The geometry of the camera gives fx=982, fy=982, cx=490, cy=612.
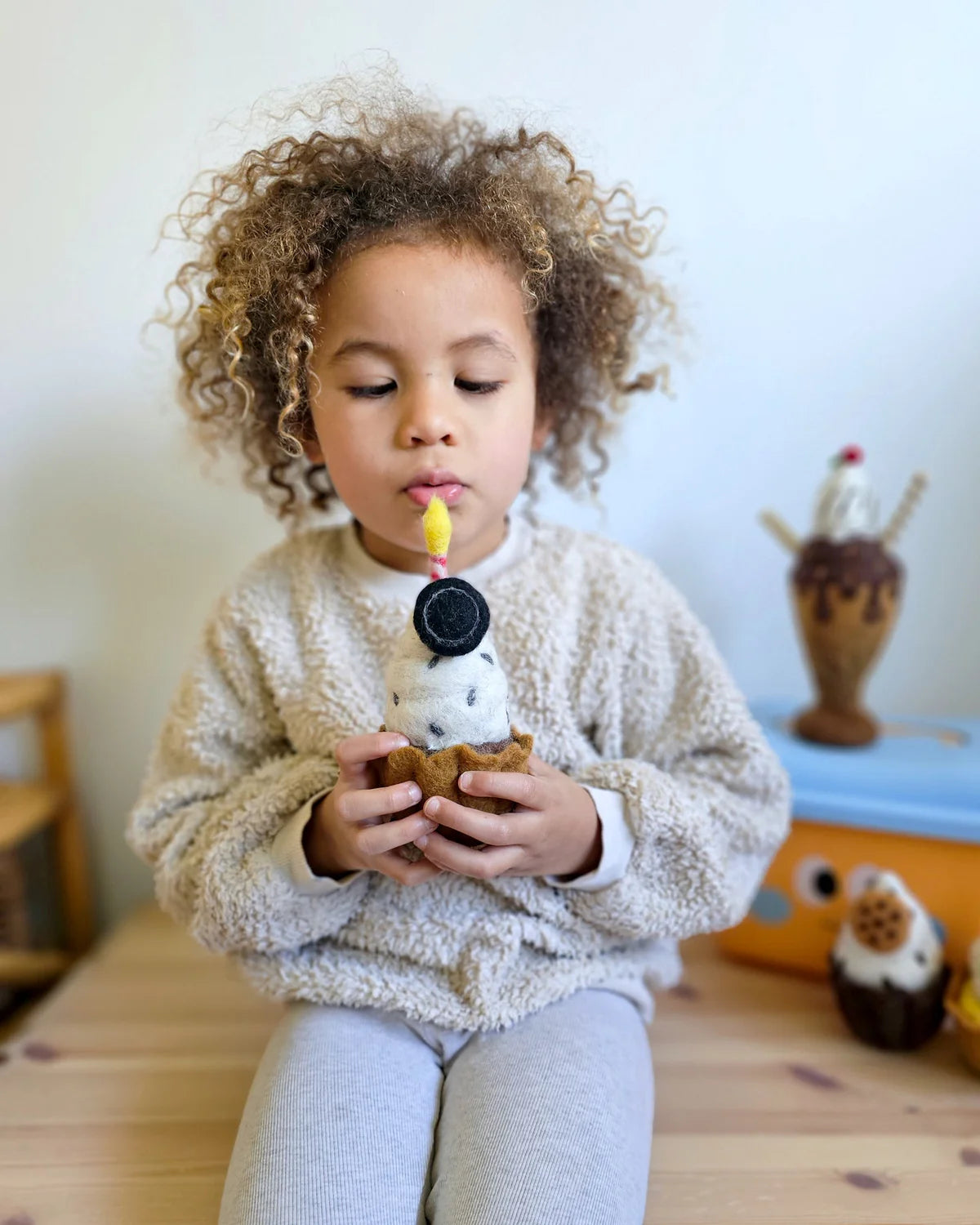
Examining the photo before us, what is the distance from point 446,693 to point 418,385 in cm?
22

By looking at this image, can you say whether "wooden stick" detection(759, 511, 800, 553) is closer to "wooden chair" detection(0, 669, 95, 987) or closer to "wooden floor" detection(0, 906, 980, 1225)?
"wooden floor" detection(0, 906, 980, 1225)

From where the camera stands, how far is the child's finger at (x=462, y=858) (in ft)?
2.06

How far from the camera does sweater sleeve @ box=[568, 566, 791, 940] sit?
740mm

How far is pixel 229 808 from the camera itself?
770mm

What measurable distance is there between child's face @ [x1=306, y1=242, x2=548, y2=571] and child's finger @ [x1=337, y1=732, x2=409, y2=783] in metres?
0.17

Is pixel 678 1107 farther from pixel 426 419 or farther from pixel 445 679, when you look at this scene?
pixel 426 419

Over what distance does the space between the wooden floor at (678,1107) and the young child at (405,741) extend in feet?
0.26

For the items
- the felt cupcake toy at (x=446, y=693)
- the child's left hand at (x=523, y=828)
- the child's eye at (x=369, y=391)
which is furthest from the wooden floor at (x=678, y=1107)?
the child's eye at (x=369, y=391)

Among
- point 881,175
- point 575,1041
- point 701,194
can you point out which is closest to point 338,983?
point 575,1041

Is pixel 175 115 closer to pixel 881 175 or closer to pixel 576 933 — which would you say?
pixel 881 175

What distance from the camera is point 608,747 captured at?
80 centimetres

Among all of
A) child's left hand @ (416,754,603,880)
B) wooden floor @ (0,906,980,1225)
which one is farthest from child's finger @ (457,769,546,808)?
wooden floor @ (0,906,980,1225)

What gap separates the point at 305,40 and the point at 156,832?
79 cm

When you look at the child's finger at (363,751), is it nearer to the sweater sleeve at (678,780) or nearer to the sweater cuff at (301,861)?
the sweater cuff at (301,861)
